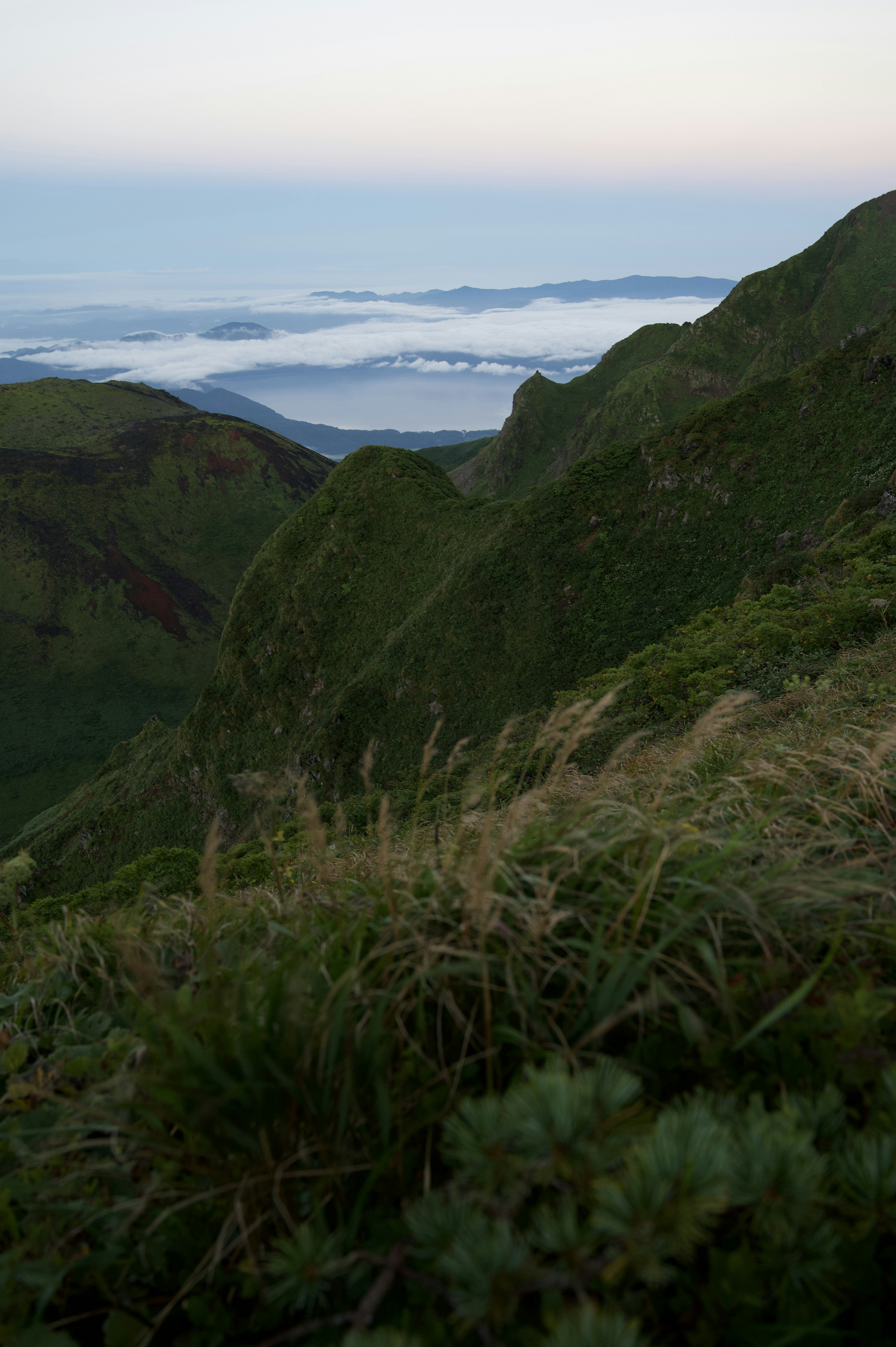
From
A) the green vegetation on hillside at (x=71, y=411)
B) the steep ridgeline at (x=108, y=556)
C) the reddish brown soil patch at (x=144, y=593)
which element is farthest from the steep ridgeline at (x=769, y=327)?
the green vegetation on hillside at (x=71, y=411)

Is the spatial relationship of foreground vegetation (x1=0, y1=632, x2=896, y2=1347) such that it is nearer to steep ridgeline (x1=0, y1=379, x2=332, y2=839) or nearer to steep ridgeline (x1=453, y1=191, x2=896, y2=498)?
steep ridgeline (x1=0, y1=379, x2=332, y2=839)

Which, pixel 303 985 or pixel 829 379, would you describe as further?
pixel 829 379

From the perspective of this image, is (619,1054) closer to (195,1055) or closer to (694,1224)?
(694,1224)

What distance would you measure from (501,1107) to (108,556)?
11850cm

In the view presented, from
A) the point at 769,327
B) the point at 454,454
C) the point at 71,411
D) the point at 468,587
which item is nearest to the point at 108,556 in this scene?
the point at 71,411

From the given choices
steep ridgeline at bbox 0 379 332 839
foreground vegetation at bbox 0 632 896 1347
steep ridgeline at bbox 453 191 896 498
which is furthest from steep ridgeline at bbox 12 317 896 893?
steep ridgeline at bbox 453 191 896 498

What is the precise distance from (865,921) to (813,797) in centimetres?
123

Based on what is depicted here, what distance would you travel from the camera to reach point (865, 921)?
2453 millimetres

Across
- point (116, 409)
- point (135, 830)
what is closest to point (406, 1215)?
point (135, 830)

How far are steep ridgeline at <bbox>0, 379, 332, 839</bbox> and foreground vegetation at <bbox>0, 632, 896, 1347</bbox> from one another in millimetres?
81312

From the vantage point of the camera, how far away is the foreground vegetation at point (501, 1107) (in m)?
1.48

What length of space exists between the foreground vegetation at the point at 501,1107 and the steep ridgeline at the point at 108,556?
81.3 metres

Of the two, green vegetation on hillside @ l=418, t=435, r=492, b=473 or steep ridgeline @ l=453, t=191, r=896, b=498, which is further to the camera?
green vegetation on hillside @ l=418, t=435, r=492, b=473

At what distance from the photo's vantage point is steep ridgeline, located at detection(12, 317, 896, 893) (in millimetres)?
28328
